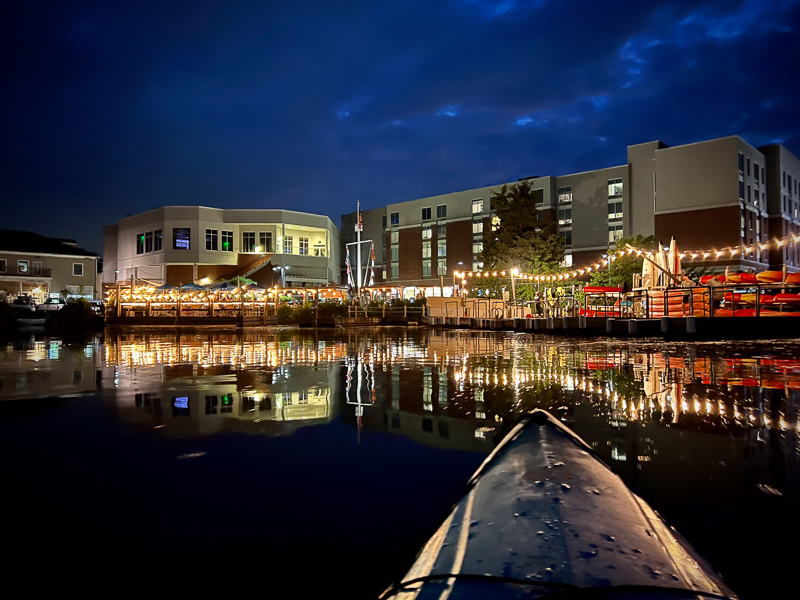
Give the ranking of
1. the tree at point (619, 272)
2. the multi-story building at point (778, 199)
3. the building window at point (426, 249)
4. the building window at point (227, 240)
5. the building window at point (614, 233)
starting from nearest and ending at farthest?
the tree at point (619, 272) → the multi-story building at point (778, 199) → the building window at point (614, 233) → the building window at point (227, 240) → the building window at point (426, 249)

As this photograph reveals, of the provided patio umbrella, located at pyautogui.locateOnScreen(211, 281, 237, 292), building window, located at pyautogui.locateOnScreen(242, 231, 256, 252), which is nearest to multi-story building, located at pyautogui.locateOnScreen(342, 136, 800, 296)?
patio umbrella, located at pyautogui.locateOnScreen(211, 281, 237, 292)

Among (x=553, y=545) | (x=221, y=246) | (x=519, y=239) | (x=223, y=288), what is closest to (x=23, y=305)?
(x=223, y=288)

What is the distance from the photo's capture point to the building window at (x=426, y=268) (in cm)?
6975

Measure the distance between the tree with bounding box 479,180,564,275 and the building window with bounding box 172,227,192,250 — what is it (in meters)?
30.9

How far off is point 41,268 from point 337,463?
6417cm

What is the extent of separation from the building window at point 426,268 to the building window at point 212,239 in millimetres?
26822

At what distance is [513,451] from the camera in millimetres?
2344

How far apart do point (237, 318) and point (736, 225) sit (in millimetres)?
44071

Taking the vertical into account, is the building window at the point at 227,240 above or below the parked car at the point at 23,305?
above

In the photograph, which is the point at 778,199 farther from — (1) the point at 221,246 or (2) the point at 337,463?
(2) the point at 337,463

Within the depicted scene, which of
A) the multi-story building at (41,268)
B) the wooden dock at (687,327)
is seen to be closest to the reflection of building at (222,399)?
the wooden dock at (687,327)

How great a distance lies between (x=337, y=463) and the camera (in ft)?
11.5

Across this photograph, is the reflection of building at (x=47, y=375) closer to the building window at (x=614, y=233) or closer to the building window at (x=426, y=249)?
the building window at (x=614, y=233)

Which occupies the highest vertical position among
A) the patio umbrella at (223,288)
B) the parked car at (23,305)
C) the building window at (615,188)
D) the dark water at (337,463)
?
the building window at (615,188)
